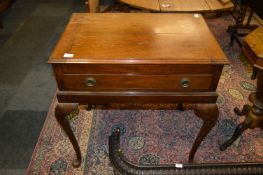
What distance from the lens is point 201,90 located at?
4.01 feet

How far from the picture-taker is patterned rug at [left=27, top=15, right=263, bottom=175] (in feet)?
5.53

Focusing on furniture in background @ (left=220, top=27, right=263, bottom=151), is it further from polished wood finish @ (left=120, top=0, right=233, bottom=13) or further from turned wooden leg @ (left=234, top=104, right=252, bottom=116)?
polished wood finish @ (left=120, top=0, right=233, bottom=13)

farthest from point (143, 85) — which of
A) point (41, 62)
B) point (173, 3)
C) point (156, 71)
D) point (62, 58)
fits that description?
point (41, 62)

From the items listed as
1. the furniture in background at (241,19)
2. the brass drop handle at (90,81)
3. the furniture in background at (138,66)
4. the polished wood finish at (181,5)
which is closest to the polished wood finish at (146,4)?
the polished wood finish at (181,5)

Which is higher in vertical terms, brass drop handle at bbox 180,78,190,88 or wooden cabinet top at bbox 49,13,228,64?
wooden cabinet top at bbox 49,13,228,64

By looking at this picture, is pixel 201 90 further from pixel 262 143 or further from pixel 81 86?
pixel 262 143

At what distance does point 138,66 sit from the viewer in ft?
3.71

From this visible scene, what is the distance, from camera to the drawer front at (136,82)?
46.1 inches

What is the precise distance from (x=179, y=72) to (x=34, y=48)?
97.7 inches

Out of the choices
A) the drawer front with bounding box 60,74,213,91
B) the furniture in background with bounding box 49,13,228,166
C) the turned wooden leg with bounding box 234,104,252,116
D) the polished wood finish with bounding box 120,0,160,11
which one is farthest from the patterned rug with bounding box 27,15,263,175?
the polished wood finish with bounding box 120,0,160,11

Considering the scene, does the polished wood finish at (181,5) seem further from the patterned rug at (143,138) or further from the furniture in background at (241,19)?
the patterned rug at (143,138)

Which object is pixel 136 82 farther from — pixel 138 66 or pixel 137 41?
pixel 137 41

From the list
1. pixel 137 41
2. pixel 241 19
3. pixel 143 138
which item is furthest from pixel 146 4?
pixel 241 19

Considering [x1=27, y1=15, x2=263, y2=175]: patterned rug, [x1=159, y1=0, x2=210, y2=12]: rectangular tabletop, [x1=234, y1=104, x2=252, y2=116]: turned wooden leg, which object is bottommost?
[x1=27, y1=15, x2=263, y2=175]: patterned rug
